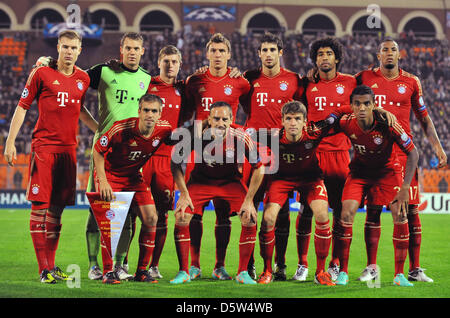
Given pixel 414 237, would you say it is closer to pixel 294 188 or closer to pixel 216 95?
→ pixel 294 188

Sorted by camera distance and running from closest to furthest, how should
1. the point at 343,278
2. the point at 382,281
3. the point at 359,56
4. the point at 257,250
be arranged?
the point at 343,278, the point at 382,281, the point at 257,250, the point at 359,56

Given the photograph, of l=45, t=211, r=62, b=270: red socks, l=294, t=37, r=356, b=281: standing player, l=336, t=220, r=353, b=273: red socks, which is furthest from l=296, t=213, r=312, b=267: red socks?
l=45, t=211, r=62, b=270: red socks

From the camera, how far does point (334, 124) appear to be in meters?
5.93

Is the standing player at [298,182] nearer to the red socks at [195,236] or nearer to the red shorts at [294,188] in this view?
the red shorts at [294,188]

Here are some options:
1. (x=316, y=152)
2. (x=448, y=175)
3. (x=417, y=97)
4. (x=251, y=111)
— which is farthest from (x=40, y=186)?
(x=448, y=175)

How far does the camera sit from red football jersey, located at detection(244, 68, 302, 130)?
6.46 meters

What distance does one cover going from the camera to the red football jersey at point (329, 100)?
637 centimetres

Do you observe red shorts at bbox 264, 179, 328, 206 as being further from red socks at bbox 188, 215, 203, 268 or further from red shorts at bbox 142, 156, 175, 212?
red shorts at bbox 142, 156, 175, 212

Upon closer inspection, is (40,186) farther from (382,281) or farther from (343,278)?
(382,281)

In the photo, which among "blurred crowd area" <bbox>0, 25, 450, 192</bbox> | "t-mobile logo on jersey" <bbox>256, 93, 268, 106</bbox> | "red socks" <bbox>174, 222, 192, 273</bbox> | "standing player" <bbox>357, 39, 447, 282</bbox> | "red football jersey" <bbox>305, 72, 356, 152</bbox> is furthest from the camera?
"blurred crowd area" <bbox>0, 25, 450, 192</bbox>

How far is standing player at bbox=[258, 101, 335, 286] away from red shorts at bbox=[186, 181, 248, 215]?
0.27 m

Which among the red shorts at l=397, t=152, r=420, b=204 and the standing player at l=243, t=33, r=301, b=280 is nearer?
Result: the red shorts at l=397, t=152, r=420, b=204

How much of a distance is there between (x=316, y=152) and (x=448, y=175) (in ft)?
38.0

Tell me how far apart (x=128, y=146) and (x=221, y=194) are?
1.03 meters
